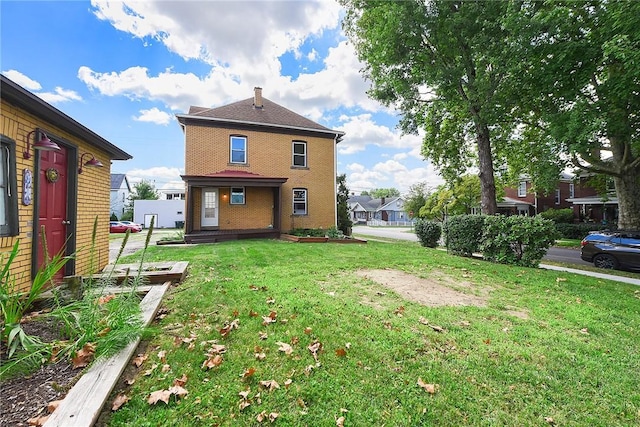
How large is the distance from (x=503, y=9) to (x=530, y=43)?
5.90ft

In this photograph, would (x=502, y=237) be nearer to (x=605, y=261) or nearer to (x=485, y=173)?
(x=485, y=173)

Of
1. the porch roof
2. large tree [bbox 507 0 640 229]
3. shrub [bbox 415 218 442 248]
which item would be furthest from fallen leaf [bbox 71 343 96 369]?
shrub [bbox 415 218 442 248]

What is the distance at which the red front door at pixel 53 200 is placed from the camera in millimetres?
4297

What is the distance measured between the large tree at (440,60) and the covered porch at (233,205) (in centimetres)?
711

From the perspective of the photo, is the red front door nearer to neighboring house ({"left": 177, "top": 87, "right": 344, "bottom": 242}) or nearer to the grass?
the grass

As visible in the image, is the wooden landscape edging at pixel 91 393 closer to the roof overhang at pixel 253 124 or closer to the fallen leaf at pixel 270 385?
the fallen leaf at pixel 270 385

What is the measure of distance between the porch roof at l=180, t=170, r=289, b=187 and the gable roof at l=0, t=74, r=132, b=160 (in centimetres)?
743

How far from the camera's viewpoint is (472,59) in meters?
11.3

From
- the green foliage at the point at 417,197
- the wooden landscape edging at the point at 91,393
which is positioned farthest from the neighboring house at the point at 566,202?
the wooden landscape edging at the point at 91,393

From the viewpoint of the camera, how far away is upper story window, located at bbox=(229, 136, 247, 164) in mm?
15182

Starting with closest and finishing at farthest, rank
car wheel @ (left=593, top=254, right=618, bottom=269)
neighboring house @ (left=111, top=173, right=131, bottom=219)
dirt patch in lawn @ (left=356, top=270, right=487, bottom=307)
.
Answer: dirt patch in lawn @ (left=356, top=270, right=487, bottom=307) → car wheel @ (left=593, top=254, right=618, bottom=269) → neighboring house @ (left=111, top=173, right=131, bottom=219)

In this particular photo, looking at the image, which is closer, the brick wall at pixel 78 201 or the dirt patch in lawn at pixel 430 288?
the brick wall at pixel 78 201

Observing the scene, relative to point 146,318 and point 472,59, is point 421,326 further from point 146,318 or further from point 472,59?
point 472,59

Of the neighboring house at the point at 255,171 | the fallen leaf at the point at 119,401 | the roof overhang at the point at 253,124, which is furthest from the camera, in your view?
the neighboring house at the point at 255,171
